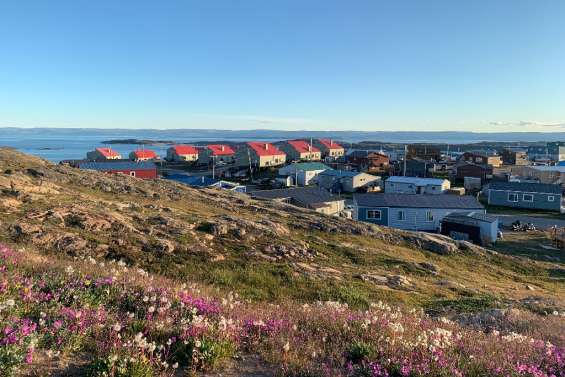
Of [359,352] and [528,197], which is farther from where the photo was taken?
[528,197]

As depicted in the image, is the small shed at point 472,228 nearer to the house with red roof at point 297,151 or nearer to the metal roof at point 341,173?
the metal roof at point 341,173

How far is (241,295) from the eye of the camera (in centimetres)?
1169

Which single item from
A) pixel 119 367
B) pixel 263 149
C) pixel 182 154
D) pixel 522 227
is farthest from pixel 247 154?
pixel 119 367

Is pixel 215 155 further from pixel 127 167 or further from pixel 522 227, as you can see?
pixel 522 227

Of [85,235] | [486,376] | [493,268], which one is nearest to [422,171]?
[493,268]

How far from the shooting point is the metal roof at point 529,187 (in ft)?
202

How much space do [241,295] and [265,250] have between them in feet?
22.5

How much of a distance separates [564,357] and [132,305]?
668cm

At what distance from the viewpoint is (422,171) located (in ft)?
321

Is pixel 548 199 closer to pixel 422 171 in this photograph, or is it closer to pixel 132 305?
pixel 422 171

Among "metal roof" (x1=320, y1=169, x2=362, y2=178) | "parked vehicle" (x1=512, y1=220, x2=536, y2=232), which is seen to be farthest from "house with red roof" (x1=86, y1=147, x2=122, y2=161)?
"parked vehicle" (x1=512, y1=220, x2=536, y2=232)

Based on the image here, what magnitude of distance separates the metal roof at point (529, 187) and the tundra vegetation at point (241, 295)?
38.8 meters

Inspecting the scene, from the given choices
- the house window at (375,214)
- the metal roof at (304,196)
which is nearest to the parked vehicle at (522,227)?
the house window at (375,214)

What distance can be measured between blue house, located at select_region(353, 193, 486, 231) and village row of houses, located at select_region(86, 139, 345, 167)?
62133 mm
